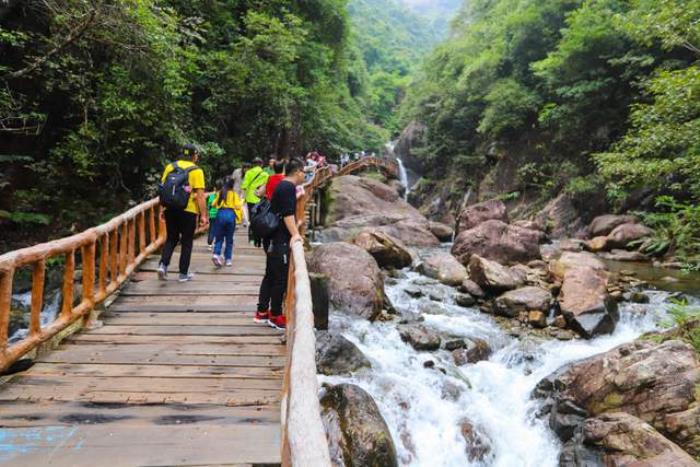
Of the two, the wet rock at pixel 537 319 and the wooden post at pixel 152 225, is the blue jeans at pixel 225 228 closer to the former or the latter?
the wooden post at pixel 152 225

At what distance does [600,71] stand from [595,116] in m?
2.30

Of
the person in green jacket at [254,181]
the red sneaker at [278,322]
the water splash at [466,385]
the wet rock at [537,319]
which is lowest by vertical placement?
the water splash at [466,385]

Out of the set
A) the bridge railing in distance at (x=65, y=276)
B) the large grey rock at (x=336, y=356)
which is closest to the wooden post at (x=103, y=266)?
the bridge railing in distance at (x=65, y=276)

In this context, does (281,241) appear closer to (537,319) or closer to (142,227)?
(142,227)

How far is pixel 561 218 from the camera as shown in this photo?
59.9 ft

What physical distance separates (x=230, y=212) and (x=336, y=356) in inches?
112

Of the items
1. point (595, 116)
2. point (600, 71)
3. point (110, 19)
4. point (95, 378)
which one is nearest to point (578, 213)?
point (595, 116)

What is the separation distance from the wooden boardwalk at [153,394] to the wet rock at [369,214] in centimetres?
1051

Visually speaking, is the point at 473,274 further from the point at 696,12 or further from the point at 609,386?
the point at 696,12

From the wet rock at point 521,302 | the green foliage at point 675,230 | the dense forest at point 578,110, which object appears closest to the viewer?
the green foliage at point 675,230

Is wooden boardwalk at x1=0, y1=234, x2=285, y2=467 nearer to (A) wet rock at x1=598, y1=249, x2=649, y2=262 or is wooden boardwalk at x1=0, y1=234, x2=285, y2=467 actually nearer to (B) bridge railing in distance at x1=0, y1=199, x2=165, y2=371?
(B) bridge railing in distance at x1=0, y1=199, x2=165, y2=371

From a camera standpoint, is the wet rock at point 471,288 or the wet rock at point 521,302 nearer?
the wet rock at point 521,302

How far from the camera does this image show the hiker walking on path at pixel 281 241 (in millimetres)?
4172

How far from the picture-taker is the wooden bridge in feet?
8.22
